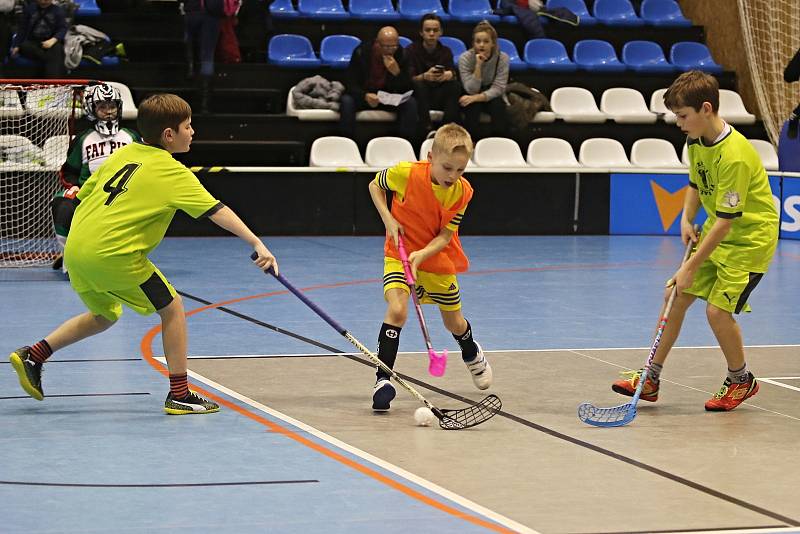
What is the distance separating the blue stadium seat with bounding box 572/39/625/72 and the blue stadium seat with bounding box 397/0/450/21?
1.75 metres

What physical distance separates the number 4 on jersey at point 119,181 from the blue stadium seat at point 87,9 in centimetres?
1032

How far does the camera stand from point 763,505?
4586 mm

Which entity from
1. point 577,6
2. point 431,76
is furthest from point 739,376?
point 577,6

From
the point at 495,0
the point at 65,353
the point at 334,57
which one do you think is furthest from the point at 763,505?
the point at 495,0

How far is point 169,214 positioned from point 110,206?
0.26 m

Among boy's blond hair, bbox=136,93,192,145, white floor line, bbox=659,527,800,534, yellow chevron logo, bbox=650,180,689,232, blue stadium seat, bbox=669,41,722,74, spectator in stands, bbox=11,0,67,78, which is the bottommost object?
yellow chevron logo, bbox=650,180,689,232

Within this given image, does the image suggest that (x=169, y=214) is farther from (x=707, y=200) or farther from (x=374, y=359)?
(x=707, y=200)

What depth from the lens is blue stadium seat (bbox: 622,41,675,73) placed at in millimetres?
17375

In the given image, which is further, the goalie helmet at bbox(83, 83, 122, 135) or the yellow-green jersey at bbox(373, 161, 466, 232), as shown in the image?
the goalie helmet at bbox(83, 83, 122, 135)

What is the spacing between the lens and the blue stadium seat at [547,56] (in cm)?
1681

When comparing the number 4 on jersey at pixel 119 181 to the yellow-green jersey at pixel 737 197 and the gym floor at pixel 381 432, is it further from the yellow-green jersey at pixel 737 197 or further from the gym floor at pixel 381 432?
the yellow-green jersey at pixel 737 197

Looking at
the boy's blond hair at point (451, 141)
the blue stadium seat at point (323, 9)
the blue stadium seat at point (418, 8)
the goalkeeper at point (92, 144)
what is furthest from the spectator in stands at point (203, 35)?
the boy's blond hair at point (451, 141)

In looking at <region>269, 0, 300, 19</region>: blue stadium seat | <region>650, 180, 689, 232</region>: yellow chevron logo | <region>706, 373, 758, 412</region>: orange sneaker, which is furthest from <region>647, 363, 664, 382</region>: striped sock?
<region>269, 0, 300, 19</region>: blue stadium seat

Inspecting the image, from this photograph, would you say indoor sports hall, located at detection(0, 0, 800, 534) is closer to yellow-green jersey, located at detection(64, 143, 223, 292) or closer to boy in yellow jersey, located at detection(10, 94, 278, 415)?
boy in yellow jersey, located at detection(10, 94, 278, 415)
